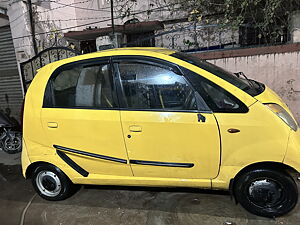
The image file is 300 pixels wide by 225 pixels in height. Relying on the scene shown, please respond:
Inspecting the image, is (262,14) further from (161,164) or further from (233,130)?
(161,164)

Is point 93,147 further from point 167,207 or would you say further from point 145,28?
point 145,28

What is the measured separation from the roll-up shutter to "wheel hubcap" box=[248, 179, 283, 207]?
7.06m

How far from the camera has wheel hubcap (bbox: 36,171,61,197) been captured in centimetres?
295

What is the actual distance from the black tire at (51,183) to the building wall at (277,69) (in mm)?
3646

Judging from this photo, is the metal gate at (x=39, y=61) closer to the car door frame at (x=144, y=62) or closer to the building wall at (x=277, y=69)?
the building wall at (x=277, y=69)

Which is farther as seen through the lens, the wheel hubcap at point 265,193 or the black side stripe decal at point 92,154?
the black side stripe decal at point 92,154

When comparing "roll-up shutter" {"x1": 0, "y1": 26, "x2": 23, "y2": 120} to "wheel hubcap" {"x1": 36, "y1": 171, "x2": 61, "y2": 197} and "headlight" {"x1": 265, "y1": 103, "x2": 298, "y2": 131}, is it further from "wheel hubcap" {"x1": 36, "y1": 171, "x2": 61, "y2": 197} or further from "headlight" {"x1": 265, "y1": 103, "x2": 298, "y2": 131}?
"headlight" {"x1": 265, "y1": 103, "x2": 298, "y2": 131}

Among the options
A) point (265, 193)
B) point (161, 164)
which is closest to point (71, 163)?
point (161, 164)

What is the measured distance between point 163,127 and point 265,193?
125 cm

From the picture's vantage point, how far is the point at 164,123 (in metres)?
2.34

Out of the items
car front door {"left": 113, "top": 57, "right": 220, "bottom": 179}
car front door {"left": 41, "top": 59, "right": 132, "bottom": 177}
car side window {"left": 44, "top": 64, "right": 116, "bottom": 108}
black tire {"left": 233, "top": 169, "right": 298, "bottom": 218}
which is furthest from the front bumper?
car side window {"left": 44, "top": 64, "right": 116, "bottom": 108}

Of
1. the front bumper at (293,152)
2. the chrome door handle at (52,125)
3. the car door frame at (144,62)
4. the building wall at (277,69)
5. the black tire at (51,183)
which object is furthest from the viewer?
the building wall at (277,69)

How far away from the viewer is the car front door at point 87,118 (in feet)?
8.24

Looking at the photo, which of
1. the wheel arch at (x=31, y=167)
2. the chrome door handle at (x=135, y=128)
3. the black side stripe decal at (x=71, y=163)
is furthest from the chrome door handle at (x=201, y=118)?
the wheel arch at (x=31, y=167)
